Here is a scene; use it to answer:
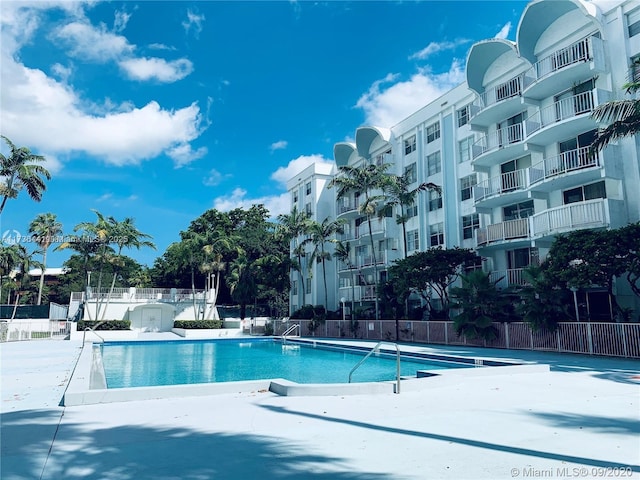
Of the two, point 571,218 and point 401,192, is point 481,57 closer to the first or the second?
point 401,192

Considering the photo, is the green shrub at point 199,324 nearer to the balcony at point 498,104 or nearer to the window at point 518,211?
the window at point 518,211

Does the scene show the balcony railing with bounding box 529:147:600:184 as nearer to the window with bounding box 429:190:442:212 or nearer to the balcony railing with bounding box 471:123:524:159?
the balcony railing with bounding box 471:123:524:159

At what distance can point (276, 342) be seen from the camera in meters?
31.1

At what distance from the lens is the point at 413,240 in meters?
31.7

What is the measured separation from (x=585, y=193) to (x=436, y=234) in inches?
406

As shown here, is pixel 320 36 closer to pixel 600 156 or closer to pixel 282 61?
pixel 282 61

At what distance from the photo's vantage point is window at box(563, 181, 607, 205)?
Result: 19859 millimetres

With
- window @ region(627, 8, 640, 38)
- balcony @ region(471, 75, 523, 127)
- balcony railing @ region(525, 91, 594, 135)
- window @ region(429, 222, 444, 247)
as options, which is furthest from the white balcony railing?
window @ region(429, 222, 444, 247)

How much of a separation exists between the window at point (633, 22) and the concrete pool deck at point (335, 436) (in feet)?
55.6

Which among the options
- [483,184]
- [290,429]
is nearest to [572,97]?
[483,184]

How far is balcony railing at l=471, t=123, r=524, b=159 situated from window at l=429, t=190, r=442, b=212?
431cm

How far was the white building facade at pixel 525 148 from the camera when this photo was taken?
19469 millimetres

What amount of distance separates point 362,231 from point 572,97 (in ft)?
59.7

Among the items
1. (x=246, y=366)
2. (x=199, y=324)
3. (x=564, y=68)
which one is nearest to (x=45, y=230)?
(x=199, y=324)
